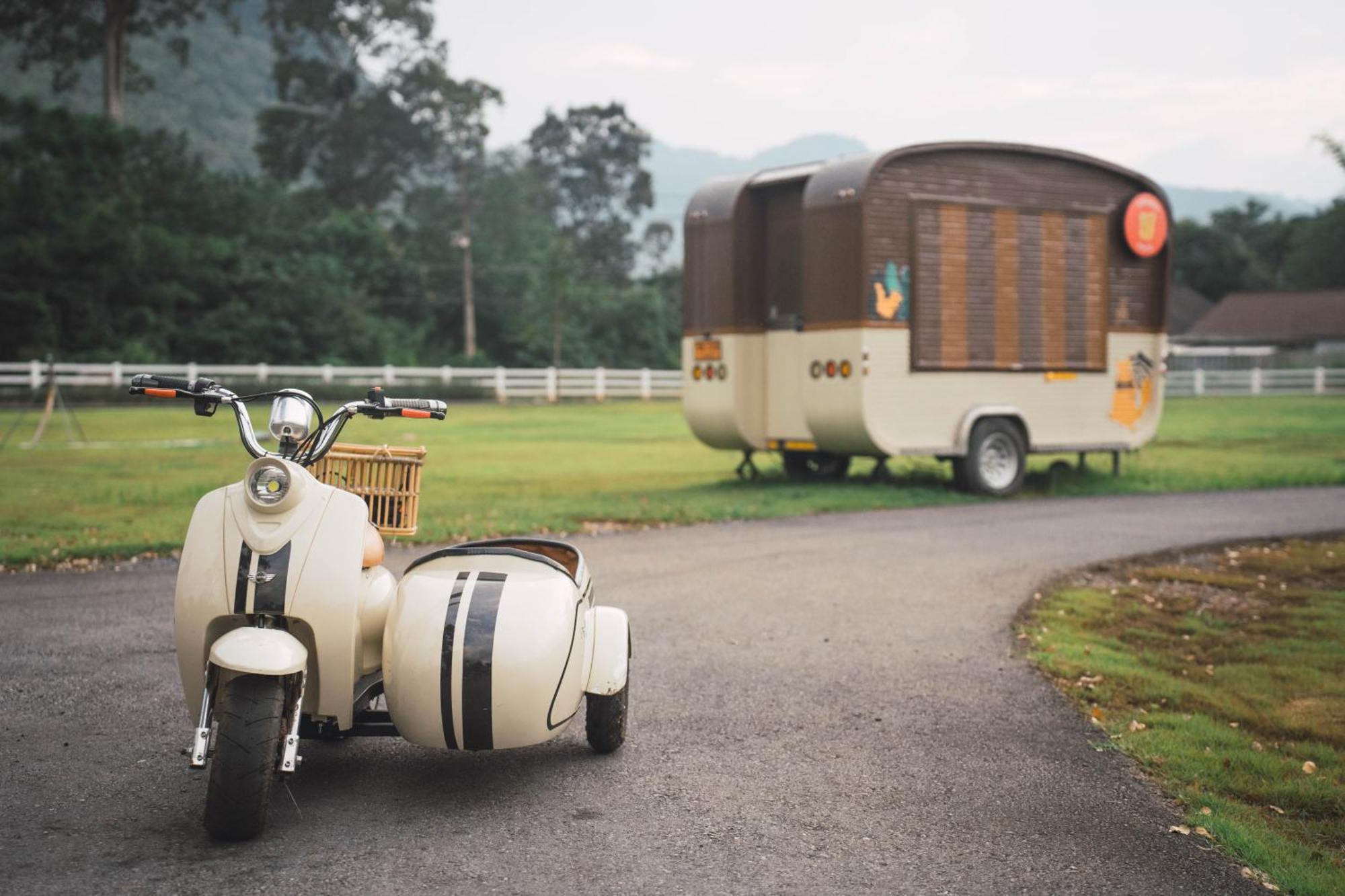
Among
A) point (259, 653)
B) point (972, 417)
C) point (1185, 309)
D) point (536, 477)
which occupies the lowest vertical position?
point (536, 477)

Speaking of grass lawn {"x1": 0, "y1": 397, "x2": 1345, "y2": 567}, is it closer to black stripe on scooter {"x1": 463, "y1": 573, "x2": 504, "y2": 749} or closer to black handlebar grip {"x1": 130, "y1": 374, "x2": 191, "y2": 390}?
black handlebar grip {"x1": 130, "y1": 374, "x2": 191, "y2": 390}

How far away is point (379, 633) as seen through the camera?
4.75 metres

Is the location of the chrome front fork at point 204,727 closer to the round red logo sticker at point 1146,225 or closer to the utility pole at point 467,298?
the round red logo sticker at point 1146,225

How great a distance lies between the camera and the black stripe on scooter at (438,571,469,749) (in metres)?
4.57

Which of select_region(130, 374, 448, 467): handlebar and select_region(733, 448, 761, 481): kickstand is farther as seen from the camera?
select_region(733, 448, 761, 481): kickstand

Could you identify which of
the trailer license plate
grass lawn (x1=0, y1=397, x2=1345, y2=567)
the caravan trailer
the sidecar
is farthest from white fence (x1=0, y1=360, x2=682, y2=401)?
the sidecar

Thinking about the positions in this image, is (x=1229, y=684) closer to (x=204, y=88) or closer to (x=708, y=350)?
(x=708, y=350)

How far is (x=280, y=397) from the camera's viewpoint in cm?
468

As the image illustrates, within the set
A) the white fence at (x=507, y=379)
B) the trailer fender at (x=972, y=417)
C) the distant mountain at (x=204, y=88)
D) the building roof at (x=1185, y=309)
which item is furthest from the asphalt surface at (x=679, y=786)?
the distant mountain at (x=204, y=88)

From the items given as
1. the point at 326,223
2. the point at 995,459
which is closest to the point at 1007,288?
the point at 995,459

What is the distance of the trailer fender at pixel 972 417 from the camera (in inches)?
600

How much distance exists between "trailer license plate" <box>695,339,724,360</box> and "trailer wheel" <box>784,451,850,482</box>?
6.25ft

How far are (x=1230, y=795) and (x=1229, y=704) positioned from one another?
1.47 metres

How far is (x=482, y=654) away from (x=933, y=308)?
439 inches
